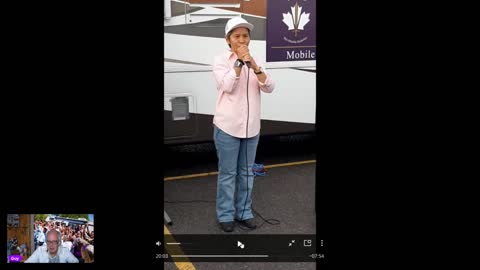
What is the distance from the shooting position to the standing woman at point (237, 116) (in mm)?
4066

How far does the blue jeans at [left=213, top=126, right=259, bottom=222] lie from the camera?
14.0 feet

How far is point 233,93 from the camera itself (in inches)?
163

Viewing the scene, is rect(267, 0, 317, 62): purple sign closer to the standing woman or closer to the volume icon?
the standing woman

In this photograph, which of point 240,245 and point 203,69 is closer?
point 240,245

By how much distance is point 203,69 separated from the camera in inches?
213

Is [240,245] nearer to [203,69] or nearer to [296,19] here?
[203,69]
